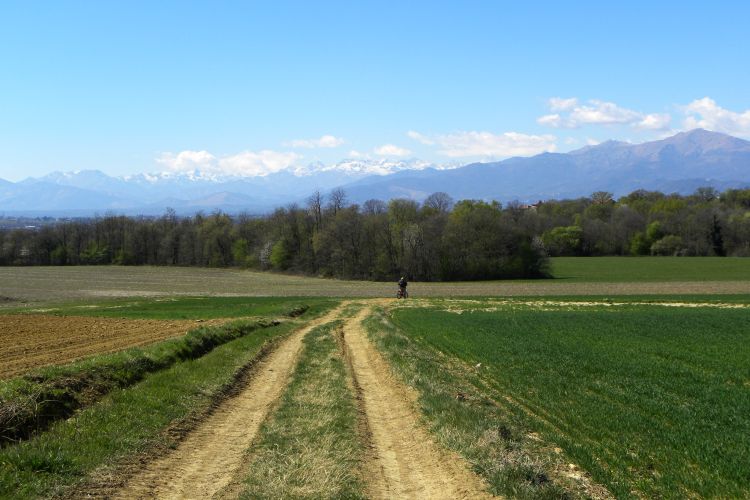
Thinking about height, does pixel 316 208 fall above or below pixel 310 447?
above

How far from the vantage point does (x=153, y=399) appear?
12602 millimetres

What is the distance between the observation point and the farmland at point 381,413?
27.7ft

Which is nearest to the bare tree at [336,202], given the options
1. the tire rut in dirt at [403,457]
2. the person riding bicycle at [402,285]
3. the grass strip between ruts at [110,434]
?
the person riding bicycle at [402,285]

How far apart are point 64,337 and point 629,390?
72.5 feet

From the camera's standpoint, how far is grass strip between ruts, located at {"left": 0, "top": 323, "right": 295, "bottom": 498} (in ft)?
25.9

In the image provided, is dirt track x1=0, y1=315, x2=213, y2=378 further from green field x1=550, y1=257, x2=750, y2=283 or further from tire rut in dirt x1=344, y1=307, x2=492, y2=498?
green field x1=550, y1=257, x2=750, y2=283

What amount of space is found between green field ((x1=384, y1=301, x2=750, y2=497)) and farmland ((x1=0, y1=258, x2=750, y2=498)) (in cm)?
6

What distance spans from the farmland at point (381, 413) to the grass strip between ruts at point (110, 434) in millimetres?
39

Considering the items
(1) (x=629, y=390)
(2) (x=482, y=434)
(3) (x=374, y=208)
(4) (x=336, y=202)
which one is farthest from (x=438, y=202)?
(2) (x=482, y=434)

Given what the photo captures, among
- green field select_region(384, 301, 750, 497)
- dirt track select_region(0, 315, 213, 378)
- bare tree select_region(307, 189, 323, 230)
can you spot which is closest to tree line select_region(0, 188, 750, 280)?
bare tree select_region(307, 189, 323, 230)

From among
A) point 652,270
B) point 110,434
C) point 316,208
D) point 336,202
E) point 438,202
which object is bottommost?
point 110,434

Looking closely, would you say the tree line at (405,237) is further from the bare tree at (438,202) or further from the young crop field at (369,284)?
the young crop field at (369,284)

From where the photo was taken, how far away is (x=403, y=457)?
9.88 metres

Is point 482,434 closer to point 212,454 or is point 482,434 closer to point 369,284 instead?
point 212,454
